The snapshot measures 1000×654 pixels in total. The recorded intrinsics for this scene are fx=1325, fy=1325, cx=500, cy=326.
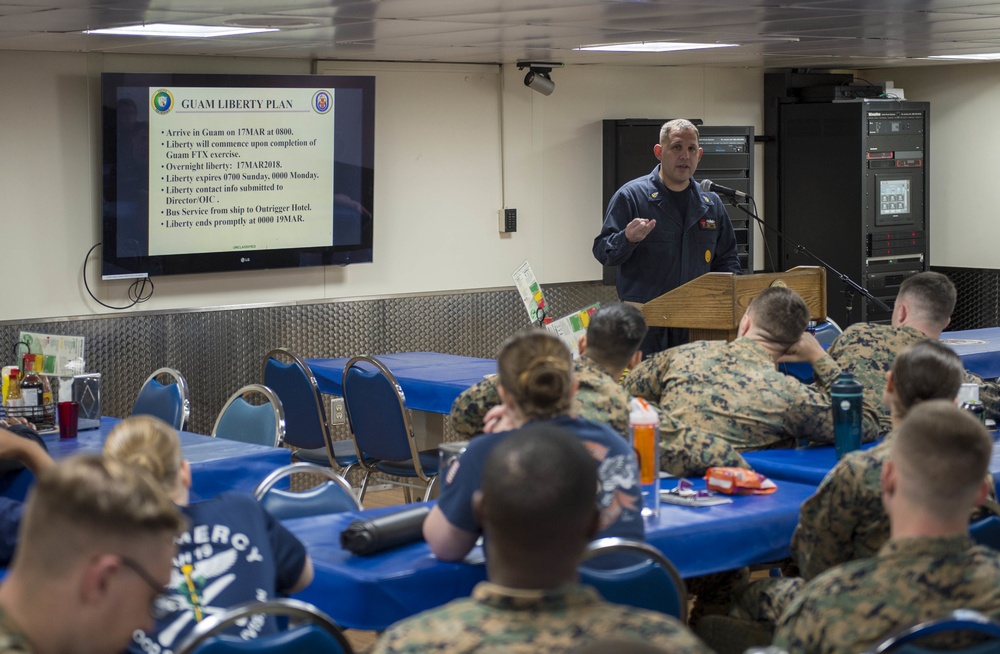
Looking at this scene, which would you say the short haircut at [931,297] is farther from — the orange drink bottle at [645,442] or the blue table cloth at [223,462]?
the blue table cloth at [223,462]

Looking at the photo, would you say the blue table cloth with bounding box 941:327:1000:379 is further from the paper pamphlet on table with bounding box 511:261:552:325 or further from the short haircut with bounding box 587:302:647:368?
the short haircut with bounding box 587:302:647:368

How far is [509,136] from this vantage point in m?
7.86

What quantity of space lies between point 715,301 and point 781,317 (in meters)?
1.22

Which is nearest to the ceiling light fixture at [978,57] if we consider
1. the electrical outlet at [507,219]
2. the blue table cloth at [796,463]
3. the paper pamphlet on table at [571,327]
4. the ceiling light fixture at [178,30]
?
the electrical outlet at [507,219]

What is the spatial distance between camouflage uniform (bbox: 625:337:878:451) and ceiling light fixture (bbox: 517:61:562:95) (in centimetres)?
381

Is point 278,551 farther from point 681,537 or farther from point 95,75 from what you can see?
point 95,75

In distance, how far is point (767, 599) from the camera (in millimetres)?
3260

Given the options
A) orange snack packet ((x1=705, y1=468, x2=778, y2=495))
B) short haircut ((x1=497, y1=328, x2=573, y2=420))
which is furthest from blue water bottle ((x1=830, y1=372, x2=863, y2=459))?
short haircut ((x1=497, y1=328, x2=573, y2=420))

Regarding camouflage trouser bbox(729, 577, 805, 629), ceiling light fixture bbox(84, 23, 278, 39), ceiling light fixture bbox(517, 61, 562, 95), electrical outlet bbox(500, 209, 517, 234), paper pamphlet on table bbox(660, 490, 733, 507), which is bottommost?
camouflage trouser bbox(729, 577, 805, 629)

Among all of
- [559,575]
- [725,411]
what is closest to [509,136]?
[725,411]

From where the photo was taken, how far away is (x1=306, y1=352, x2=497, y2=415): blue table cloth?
5.63m

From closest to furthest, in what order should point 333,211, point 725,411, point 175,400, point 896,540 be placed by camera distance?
point 896,540, point 725,411, point 175,400, point 333,211

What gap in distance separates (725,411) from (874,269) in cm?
516

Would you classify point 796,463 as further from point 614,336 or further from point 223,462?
point 223,462
